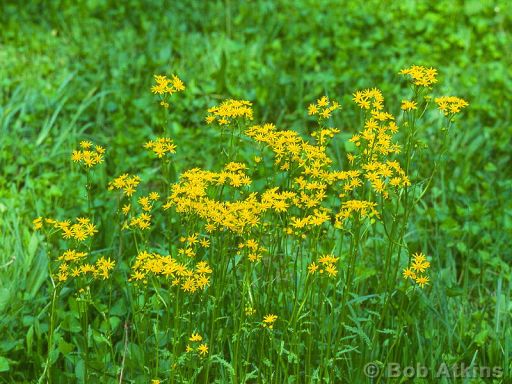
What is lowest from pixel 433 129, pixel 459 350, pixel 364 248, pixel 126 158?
pixel 459 350

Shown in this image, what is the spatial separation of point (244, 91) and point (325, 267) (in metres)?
2.47

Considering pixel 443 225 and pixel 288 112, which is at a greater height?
pixel 288 112

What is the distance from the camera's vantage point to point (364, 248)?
10.9 ft

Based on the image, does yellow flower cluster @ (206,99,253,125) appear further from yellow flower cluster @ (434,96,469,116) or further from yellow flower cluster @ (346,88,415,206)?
yellow flower cluster @ (434,96,469,116)

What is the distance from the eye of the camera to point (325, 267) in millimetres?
2326

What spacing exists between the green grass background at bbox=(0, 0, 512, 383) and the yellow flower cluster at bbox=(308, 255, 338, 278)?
654 millimetres

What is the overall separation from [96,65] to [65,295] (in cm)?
210

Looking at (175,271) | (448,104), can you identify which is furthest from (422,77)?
(175,271)

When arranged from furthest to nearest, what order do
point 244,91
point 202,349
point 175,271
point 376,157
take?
point 244,91 → point 376,157 → point 202,349 → point 175,271

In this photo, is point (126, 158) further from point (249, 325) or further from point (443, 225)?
point (249, 325)

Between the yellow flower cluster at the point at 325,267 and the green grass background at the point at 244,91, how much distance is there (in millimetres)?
654

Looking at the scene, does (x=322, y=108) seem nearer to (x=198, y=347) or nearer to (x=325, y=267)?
(x=325, y=267)

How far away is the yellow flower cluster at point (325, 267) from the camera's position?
228 centimetres

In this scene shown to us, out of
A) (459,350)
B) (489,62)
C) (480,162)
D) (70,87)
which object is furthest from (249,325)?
(489,62)
